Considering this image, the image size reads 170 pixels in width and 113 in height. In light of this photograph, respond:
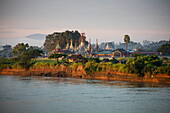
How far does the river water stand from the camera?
3747 cm

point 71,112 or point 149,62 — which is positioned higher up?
point 149,62

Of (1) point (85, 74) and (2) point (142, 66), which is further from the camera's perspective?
(1) point (85, 74)

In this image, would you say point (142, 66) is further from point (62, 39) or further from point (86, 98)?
point (62, 39)

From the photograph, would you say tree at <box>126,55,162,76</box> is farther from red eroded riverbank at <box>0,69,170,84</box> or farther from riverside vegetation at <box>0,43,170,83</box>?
red eroded riverbank at <box>0,69,170,84</box>

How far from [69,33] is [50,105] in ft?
402

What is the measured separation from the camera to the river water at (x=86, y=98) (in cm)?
3747

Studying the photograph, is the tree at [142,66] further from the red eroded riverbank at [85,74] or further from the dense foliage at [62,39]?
the dense foliage at [62,39]

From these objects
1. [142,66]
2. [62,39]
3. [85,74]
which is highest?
[62,39]

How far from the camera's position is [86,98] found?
44.0m

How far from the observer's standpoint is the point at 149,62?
6381cm

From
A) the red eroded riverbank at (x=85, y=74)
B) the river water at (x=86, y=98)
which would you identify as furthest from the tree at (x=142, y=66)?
the river water at (x=86, y=98)

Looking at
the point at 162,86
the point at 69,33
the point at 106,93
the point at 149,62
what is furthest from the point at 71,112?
the point at 69,33

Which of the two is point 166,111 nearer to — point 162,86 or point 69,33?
point 162,86

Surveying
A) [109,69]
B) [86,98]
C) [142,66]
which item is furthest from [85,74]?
[86,98]
